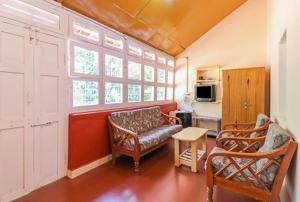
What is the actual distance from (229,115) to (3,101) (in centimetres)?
461

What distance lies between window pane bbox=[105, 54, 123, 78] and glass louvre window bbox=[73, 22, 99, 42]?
1.38 feet

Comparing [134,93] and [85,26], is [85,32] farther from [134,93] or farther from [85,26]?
[134,93]

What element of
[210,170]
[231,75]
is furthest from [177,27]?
[210,170]

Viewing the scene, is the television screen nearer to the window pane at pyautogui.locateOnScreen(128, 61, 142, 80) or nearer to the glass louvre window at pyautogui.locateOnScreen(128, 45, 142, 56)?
the window pane at pyautogui.locateOnScreen(128, 61, 142, 80)

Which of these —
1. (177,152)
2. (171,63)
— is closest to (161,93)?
(171,63)

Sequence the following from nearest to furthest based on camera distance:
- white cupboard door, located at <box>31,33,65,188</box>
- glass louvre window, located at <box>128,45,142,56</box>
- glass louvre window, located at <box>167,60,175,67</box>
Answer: white cupboard door, located at <box>31,33,65,188</box> < glass louvre window, located at <box>128,45,142,56</box> < glass louvre window, located at <box>167,60,175,67</box>

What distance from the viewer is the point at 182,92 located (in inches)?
245

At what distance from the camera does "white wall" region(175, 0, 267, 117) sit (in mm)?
4988

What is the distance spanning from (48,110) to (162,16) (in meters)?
3.07

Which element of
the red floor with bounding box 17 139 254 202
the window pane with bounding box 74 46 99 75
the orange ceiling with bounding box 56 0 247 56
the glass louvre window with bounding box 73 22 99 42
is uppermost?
the orange ceiling with bounding box 56 0 247 56

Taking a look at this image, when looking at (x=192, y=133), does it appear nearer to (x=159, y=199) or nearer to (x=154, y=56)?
(x=159, y=199)

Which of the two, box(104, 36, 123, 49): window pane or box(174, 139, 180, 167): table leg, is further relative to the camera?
box(104, 36, 123, 49): window pane

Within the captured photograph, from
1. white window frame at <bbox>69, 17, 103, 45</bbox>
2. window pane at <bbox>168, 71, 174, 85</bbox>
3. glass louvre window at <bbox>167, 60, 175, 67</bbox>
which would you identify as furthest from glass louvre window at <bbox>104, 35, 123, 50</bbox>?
window pane at <bbox>168, 71, 174, 85</bbox>

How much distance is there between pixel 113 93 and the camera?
3775mm
